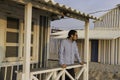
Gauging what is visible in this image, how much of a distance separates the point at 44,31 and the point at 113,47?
12070 mm

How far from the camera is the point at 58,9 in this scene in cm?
657

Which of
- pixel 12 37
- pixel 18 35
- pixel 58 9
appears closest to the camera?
pixel 58 9

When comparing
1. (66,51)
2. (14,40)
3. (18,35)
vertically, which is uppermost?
(18,35)

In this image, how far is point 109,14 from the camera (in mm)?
22031

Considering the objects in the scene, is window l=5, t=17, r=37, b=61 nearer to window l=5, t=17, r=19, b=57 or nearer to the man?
window l=5, t=17, r=19, b=57

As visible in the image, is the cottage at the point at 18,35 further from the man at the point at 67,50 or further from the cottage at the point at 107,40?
the cottage at the point at 107,40

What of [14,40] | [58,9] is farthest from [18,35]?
[58,9]

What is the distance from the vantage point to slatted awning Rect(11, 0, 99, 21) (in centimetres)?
549

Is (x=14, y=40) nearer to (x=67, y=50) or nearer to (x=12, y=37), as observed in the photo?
(x=12, y=37)

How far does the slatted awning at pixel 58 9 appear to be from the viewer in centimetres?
549

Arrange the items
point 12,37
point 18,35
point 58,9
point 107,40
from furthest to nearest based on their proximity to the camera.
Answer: point 107,40 → point 18,35 → point 12,37 → point 58,9

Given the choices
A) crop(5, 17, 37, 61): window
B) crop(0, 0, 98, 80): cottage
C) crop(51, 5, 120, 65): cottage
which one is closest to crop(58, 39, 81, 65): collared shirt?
crop(0, 0, 98, 80): cottage

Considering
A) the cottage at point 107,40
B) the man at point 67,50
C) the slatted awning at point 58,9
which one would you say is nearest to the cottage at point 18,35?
the slatted awning at point 58,9

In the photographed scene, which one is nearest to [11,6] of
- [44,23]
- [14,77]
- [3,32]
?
[3,32]
